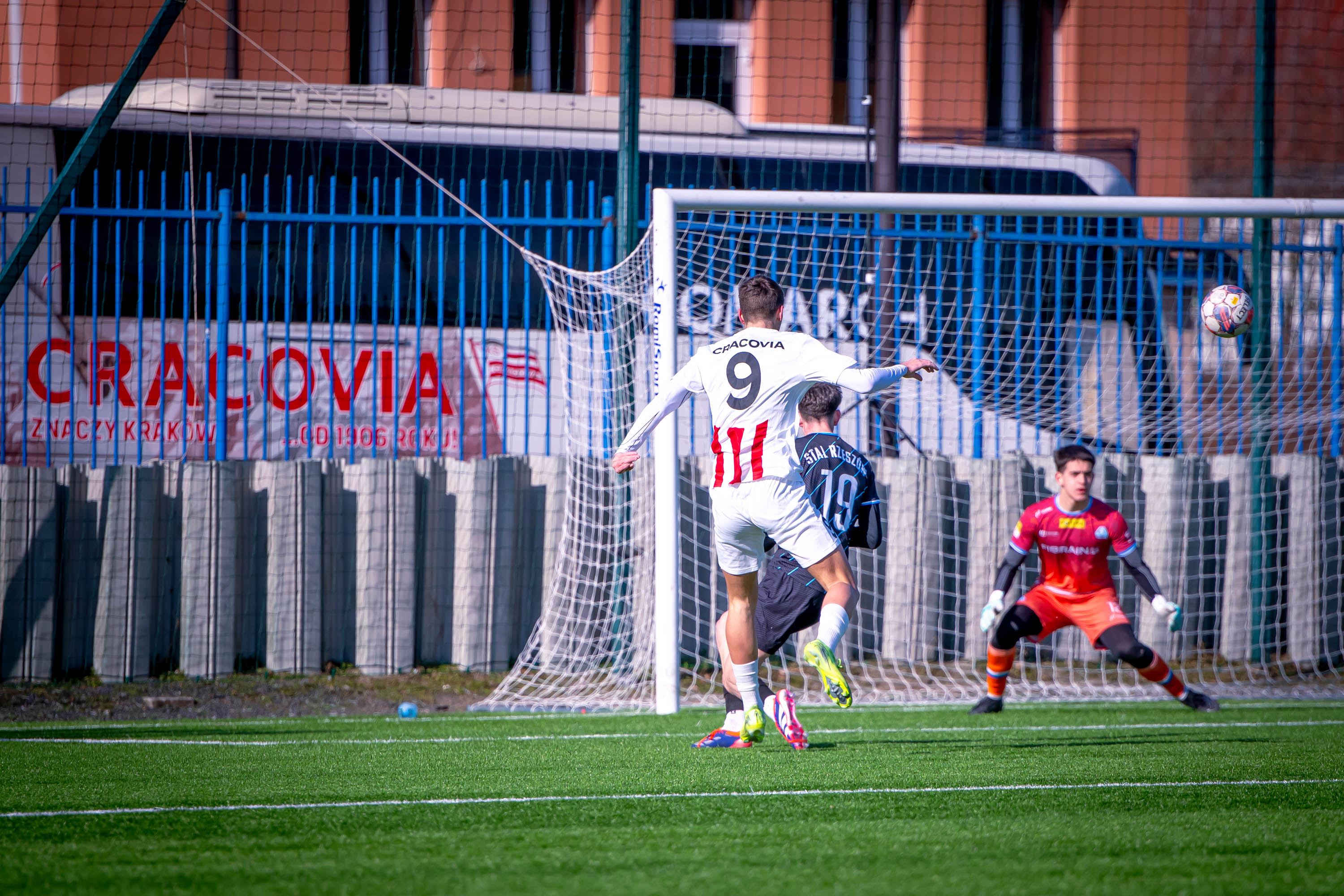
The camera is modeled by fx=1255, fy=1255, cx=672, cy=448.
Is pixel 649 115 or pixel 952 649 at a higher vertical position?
pixel 649 115

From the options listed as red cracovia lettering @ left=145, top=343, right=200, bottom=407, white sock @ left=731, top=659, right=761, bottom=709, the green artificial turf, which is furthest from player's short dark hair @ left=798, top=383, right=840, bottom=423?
red cracovia lettering @ left=145, top=343, right=200, bottom=407

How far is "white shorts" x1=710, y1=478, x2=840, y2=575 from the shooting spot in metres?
5.23

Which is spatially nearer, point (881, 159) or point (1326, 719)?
point (1326, 719)

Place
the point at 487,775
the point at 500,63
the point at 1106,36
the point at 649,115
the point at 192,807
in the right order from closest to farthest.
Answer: the point at 192,807, the point at 487,775, the point at 649,115, the point at 500,63, the point at 1106,36

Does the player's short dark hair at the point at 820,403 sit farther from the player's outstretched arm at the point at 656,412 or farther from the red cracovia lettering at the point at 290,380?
the red cracovia lettering at the point at 290,380

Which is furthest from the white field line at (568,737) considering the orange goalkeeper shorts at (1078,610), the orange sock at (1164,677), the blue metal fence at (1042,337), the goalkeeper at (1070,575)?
the blue metal fence at (1042,337)

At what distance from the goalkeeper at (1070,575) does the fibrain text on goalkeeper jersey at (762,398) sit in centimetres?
269

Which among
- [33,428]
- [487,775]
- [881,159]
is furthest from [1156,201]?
[33,428]

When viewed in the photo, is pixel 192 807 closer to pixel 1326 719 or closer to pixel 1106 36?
pixel 1326 719

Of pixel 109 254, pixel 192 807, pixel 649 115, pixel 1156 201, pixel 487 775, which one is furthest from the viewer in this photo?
pixel 649 115

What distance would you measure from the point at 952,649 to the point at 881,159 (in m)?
4.02

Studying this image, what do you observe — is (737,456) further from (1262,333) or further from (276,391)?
(276,391)

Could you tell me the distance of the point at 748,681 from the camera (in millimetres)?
5449

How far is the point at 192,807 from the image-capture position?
164 inches
